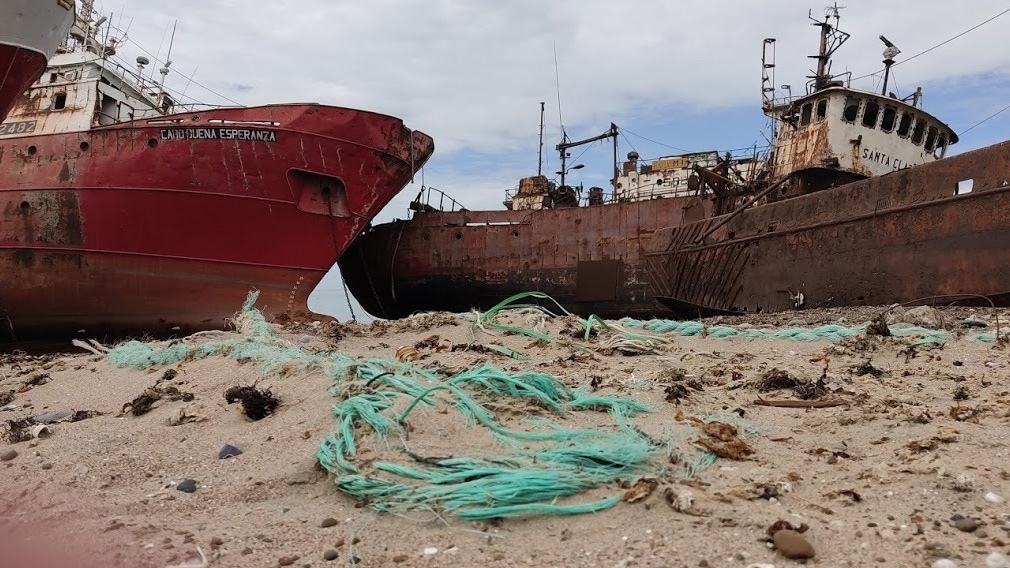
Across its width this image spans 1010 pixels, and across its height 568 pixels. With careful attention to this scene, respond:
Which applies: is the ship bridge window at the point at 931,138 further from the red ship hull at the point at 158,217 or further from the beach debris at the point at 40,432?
Answer: the beach debris at the point at 40,432

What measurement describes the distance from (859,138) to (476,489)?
12.5 m

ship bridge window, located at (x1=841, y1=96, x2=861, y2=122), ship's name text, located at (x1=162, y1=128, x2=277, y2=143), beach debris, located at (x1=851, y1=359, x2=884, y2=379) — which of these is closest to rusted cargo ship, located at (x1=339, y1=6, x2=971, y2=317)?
ship bridge window, located at (x1=841, y1=96, x2=861, y2=122)

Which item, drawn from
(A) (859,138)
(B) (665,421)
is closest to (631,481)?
(B) (665,421)

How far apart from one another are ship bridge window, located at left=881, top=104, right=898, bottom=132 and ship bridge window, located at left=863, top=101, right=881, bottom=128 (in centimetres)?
19

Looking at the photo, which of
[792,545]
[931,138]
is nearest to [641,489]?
[792,545]

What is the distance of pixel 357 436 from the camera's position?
2766 millimetres

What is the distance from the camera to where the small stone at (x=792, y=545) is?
5.41ft

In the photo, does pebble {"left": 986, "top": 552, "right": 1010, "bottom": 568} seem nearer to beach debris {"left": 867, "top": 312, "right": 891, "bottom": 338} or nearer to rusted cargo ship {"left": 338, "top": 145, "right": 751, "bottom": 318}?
beach debris {"left": 867, "top": 312, "right": 891, "bottom": 338}

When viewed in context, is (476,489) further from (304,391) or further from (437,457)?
(304,391)

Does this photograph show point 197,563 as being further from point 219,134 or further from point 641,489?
point 219,134

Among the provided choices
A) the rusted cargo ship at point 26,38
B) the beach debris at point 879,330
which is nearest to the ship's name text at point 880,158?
the beach debris at point 879,330

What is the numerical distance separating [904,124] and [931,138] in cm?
114

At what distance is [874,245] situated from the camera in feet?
23.0

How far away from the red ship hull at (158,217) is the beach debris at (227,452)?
8.31m
